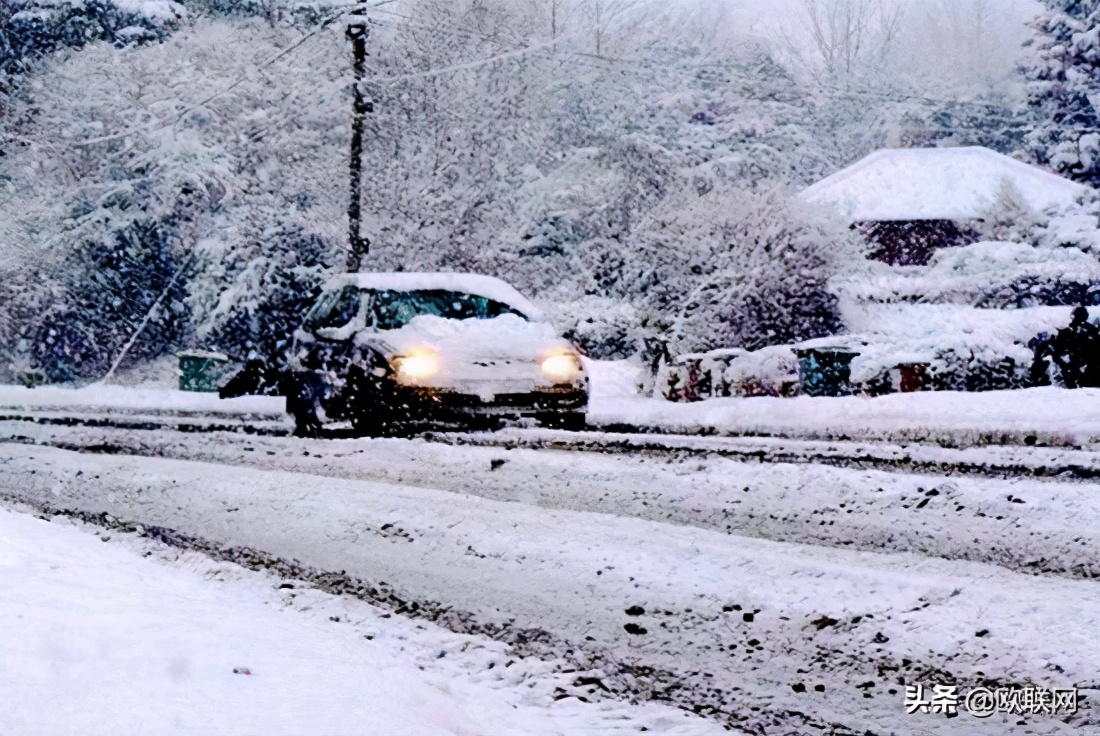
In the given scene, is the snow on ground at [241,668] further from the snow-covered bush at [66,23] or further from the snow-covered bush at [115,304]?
the snow-covered bush at [66,23]

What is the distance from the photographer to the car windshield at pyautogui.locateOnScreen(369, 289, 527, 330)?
472 inches

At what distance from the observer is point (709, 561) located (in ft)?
18.3

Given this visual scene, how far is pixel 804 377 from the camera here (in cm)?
1800

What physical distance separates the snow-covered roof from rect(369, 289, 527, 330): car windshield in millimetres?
29672

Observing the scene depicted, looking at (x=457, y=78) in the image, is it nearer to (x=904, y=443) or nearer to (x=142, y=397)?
(x=142, y=397)

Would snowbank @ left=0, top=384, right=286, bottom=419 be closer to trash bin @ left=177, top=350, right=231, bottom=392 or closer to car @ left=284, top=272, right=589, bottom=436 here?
trash bin @ left=177, top=350, right=231, bottom=392

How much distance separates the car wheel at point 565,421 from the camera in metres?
12.0

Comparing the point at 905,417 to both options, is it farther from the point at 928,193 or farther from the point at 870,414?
the point at 928,193

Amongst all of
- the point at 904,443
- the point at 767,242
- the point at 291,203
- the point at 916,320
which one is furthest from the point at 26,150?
the point at 904,443

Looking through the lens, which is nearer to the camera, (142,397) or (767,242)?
(767,242)

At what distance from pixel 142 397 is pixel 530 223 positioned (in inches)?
402

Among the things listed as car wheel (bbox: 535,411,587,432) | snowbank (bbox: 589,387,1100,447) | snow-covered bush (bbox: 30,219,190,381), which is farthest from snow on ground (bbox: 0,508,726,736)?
snow-covered bush (bbox: 30,219,190,381)

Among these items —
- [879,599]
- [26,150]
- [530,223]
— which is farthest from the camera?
[26,150]

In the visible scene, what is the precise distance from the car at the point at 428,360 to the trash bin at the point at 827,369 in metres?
6.57
